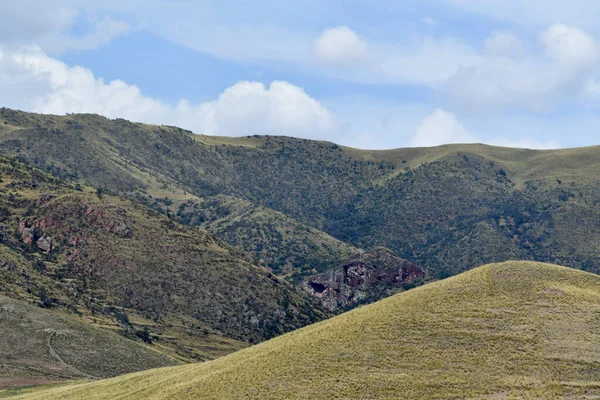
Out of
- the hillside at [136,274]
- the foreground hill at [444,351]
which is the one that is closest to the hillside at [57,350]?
the hillside at [136,274]

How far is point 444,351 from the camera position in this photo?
6275 centimetres

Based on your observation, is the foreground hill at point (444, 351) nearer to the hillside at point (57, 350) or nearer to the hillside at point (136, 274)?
the hillside at point (57, 350)

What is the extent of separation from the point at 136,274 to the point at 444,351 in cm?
10849

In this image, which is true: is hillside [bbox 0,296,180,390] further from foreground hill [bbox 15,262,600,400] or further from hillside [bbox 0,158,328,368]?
foreground hill [bbox 15,262,600,400]

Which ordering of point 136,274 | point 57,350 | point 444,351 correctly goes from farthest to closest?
point 136,274, point 57,350, point 444,351

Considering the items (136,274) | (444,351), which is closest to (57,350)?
(136,274)

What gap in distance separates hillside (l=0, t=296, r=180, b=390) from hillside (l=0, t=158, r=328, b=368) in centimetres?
1438

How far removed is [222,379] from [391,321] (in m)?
15.0

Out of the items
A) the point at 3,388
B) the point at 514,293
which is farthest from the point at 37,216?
the point at 514,293

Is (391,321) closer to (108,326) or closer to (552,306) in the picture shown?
(552,306)

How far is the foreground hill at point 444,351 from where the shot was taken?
5853cm

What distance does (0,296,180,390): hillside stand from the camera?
106 m

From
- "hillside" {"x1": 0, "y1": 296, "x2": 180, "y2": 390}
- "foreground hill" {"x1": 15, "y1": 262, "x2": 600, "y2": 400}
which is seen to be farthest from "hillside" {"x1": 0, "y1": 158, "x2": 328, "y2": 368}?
"foreground hill" {"x1": 15, "y1": 262, "x2": 600, "y2": 400}

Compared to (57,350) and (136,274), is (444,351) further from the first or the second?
(136,274)
